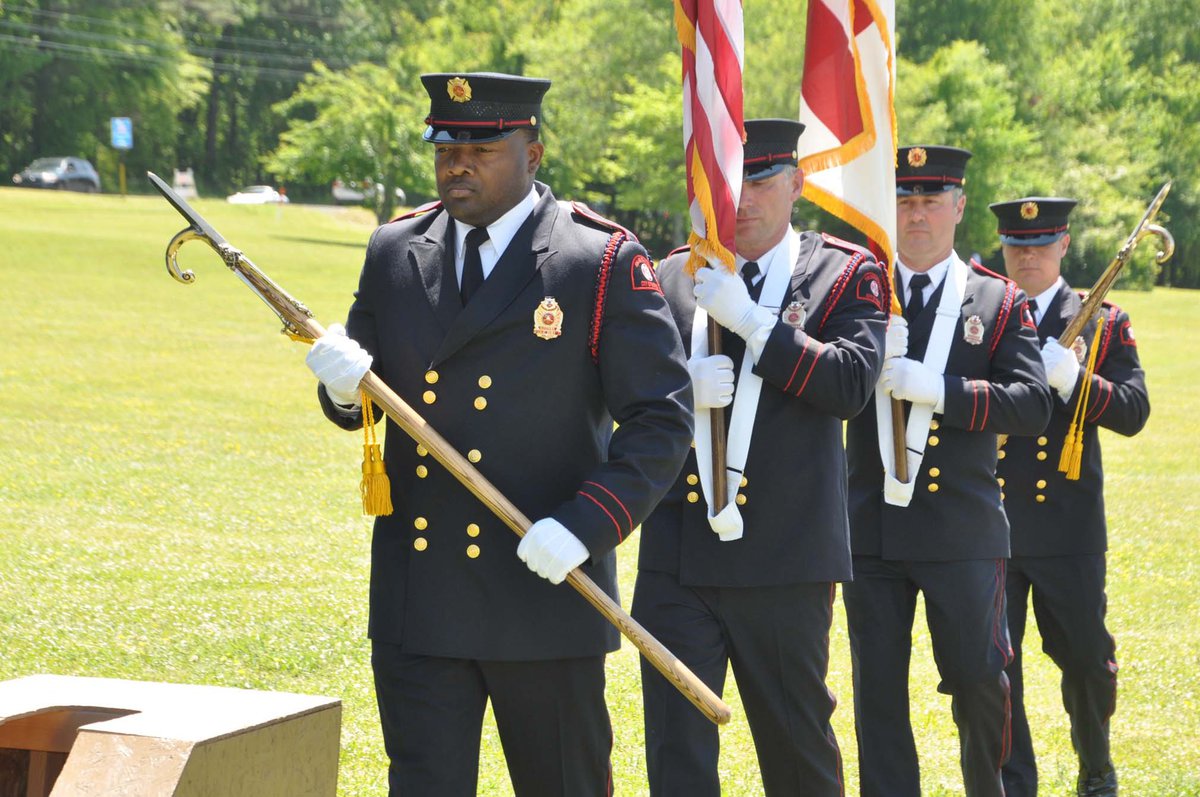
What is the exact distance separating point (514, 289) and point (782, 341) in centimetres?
108

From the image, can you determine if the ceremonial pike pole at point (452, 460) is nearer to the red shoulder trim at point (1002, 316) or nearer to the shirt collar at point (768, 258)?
the shirt collar at point (768, 258)

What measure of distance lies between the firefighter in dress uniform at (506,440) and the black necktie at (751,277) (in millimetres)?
993

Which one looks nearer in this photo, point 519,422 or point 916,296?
point 519,422

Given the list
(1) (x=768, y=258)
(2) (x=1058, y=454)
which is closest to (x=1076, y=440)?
(2) (x=1058, y=454)

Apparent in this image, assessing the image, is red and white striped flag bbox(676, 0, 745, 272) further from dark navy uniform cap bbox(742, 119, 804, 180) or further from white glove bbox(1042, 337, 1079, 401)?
white glove bbox(1042, 337, 1079, 401)

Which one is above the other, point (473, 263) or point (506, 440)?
point (473, 263)

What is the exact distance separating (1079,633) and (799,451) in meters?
2.13

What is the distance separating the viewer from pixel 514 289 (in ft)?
13.9

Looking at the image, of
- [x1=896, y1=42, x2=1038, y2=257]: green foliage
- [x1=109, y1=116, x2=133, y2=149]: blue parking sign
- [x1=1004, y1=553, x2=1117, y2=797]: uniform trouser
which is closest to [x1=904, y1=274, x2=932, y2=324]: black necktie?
[x1=1004, y1=553, x2=1117, y2=797]: uniform trouser

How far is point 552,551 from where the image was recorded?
394 cm

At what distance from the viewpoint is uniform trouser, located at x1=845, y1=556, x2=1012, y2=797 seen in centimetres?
580

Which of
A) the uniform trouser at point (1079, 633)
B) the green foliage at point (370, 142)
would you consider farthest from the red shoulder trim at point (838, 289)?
the green foliage at point (370, 142)

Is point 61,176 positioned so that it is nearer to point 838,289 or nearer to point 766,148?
point 766,148

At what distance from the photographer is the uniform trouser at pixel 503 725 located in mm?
4133
